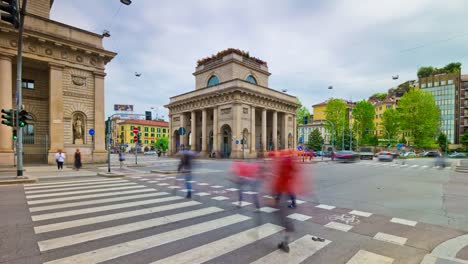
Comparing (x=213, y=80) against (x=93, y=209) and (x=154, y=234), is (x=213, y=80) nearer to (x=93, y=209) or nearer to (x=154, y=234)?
(x=93, y=209)

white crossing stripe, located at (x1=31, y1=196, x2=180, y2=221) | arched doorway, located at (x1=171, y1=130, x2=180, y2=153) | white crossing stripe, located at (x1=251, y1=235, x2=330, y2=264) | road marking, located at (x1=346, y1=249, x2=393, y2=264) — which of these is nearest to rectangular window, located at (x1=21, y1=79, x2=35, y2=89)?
white crossing stripe, located at (x1=31, y1=196, x2=180, y2=221)

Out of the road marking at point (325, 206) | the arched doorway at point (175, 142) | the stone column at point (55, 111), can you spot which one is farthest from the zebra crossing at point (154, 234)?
the arched doorway at point (175, 142)

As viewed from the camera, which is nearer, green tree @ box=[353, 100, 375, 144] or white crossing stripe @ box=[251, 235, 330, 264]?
white crossing stripe @ box=[251, 235, 330, 264]

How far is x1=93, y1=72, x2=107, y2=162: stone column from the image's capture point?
23.1 metres

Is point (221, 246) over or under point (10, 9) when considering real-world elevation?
under

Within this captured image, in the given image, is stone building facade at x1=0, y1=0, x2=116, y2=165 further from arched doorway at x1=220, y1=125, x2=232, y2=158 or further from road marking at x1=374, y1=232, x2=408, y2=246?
road marking at x1=374, y1=232, x2=408, y2=246

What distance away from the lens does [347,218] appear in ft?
18.8

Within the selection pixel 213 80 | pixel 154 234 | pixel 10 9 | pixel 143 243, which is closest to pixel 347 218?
pixel 154 234

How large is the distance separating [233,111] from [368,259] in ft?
109

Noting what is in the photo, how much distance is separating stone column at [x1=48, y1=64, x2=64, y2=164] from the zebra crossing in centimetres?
1683

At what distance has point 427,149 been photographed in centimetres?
6166

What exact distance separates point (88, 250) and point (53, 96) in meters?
22.5

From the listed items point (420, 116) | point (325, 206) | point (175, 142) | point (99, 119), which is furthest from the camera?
point (175, 142)

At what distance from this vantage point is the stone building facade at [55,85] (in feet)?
63.1
